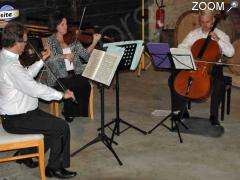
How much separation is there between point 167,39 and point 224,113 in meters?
3.33

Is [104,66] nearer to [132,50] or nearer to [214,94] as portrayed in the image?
[132,50]

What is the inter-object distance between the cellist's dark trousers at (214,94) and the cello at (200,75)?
0.19 m

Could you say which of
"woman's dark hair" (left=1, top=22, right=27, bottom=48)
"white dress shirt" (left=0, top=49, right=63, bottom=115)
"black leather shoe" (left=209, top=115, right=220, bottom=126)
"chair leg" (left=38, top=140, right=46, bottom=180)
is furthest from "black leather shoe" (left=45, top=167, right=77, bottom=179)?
"black leather shoe" (left=209, top=115, right=220, bottom=126)

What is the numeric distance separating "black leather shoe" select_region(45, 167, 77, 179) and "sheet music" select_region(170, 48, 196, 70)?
164 cm

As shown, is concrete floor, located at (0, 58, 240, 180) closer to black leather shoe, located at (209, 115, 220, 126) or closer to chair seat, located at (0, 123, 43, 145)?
black leather shoe, located at (209, 115, 220, 126)

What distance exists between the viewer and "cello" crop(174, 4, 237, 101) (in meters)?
5.23

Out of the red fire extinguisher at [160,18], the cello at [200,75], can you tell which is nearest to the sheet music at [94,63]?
the cello at [200,75]

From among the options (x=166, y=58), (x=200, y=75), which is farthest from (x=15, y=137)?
(x=200, y=75)

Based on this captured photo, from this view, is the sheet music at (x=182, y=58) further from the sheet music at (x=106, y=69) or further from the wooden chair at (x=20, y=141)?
the wooden chair at (x=20, y=141)

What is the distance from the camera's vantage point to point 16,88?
4.09m

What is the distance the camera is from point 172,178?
4383 mm

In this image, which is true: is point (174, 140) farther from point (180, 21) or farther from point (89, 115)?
point (180, 21)

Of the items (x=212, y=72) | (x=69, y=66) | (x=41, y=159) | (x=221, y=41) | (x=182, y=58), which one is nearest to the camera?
(x=41, y=159)

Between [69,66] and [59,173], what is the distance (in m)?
1.85
